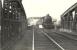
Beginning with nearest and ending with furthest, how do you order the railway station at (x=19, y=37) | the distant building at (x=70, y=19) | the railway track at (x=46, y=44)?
the railway station at (x=19, y=37), the railway track at (x=46, y=44), the distant building at (x=70, y=19)

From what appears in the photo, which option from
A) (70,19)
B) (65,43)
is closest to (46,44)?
(65,43)

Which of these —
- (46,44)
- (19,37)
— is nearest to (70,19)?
(19,37)

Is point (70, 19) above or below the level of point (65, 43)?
above

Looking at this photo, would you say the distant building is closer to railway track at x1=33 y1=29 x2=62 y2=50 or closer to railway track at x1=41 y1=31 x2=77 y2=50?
railway track at x1=41 y1=31 x2=77 y2=50

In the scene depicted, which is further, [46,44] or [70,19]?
[70,19]

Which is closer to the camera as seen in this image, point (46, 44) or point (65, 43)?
point (46, 44)

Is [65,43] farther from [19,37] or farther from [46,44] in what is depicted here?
[19,37]

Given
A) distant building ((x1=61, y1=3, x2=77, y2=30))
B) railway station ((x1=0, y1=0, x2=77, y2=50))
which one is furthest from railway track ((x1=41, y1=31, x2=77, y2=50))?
distant building ((x1=61, y1=3, x2=77, y2=30))

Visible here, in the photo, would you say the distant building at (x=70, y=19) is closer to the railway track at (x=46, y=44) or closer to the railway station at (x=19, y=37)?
the railway station at (x=19, y=37)

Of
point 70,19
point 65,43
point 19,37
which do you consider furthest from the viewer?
point 70,19

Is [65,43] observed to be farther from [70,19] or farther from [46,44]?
[70,19]

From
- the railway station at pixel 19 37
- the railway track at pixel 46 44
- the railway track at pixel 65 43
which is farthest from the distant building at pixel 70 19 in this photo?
the railway track at pixel 46 44

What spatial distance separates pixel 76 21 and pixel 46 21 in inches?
1476

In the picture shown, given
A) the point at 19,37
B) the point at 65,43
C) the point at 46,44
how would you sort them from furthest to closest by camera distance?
the point at 19,37 → the point at 65,43 → the point at 46,44
